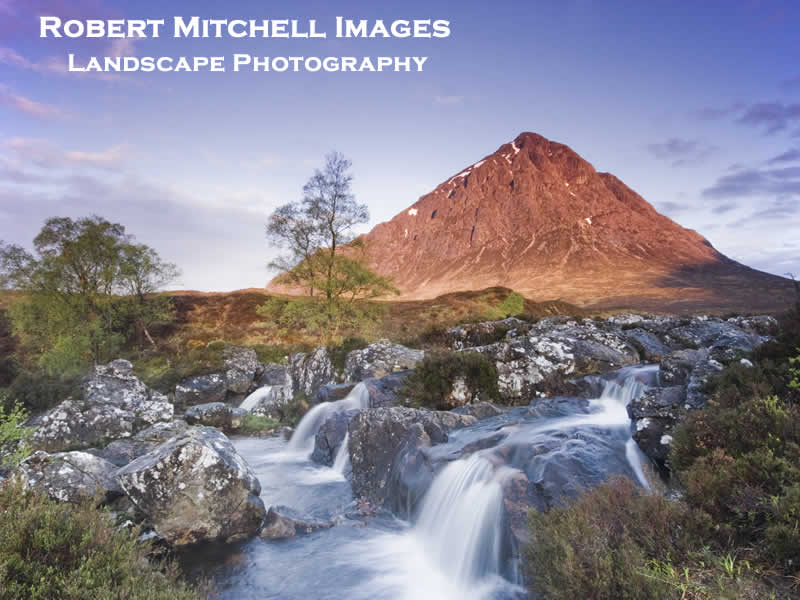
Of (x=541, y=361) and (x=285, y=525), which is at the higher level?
(x=541, y=361)

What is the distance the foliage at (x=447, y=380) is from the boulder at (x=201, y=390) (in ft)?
47.4

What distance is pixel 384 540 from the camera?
8258 mm

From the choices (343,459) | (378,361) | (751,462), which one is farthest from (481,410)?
(751,462)

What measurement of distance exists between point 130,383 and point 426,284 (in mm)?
180863

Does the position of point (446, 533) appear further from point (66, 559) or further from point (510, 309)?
point (510, 309)

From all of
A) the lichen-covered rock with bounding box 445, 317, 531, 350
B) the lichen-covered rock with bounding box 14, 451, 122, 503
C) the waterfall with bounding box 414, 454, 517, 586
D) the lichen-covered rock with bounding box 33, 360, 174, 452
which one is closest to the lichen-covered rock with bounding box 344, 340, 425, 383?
the lichen-covered rock with bounding box 445, 317, 531, 350

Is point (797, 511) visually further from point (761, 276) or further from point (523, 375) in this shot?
point (761, 276)

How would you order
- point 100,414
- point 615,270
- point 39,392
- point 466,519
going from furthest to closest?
point 615,270 < point 39,392 < point 100,414 < point 466,519

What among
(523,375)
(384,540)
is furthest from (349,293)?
(384,540)

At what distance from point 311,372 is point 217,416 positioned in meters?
5.61

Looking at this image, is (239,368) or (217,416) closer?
(217,416)

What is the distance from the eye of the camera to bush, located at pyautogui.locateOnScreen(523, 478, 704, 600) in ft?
11.7

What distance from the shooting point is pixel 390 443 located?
10.7 m

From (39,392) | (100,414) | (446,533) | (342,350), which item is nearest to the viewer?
(446,533)
